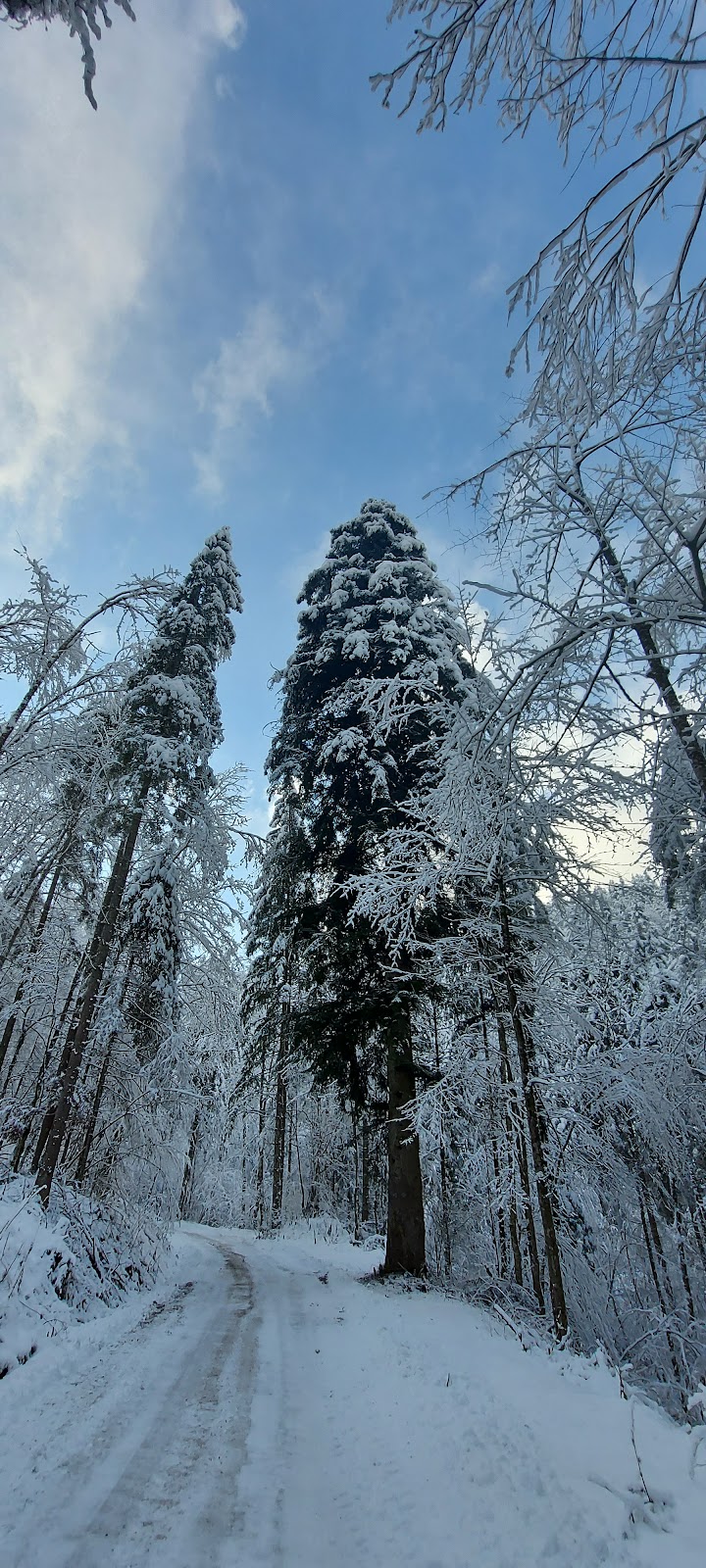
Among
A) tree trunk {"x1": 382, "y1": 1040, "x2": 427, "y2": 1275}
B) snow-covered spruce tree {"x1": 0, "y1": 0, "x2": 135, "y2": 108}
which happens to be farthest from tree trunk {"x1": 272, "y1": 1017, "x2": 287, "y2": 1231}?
snow-covered spruce tree {"x1": 0, "y1": 0, "x2": 135, "y2": 108}

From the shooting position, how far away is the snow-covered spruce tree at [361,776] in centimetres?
1046

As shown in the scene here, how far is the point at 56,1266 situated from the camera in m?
7.25

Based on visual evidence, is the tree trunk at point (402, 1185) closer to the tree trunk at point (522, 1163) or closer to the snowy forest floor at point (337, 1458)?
the tree trunk at point (522, 1163)

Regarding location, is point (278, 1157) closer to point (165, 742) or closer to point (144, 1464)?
point (165, 742)

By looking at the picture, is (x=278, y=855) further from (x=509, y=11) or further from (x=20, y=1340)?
(x=509, y=11)

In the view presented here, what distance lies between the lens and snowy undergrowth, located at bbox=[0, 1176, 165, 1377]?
592 cm

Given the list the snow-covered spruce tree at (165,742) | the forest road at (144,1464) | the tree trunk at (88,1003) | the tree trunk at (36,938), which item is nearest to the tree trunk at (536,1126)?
the forest road at (144,1464)

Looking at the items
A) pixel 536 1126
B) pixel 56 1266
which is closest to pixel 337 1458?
pixel 536 1126

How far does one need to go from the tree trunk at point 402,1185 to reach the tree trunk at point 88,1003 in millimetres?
5041

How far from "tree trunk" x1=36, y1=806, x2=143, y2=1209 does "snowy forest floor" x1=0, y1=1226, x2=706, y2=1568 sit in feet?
8.85

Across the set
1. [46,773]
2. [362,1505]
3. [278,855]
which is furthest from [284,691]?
[362,1505]

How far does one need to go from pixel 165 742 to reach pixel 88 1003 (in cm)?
487

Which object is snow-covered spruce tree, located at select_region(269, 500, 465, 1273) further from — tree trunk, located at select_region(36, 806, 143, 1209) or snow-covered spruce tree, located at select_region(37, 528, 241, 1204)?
tree trunk, located at select_region(36, 806, 143, 1209)

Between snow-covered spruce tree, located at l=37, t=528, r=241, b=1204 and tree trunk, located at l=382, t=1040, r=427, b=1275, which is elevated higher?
snow-covered spruce tree, located at l=37, t=528, r=241, b=1204
